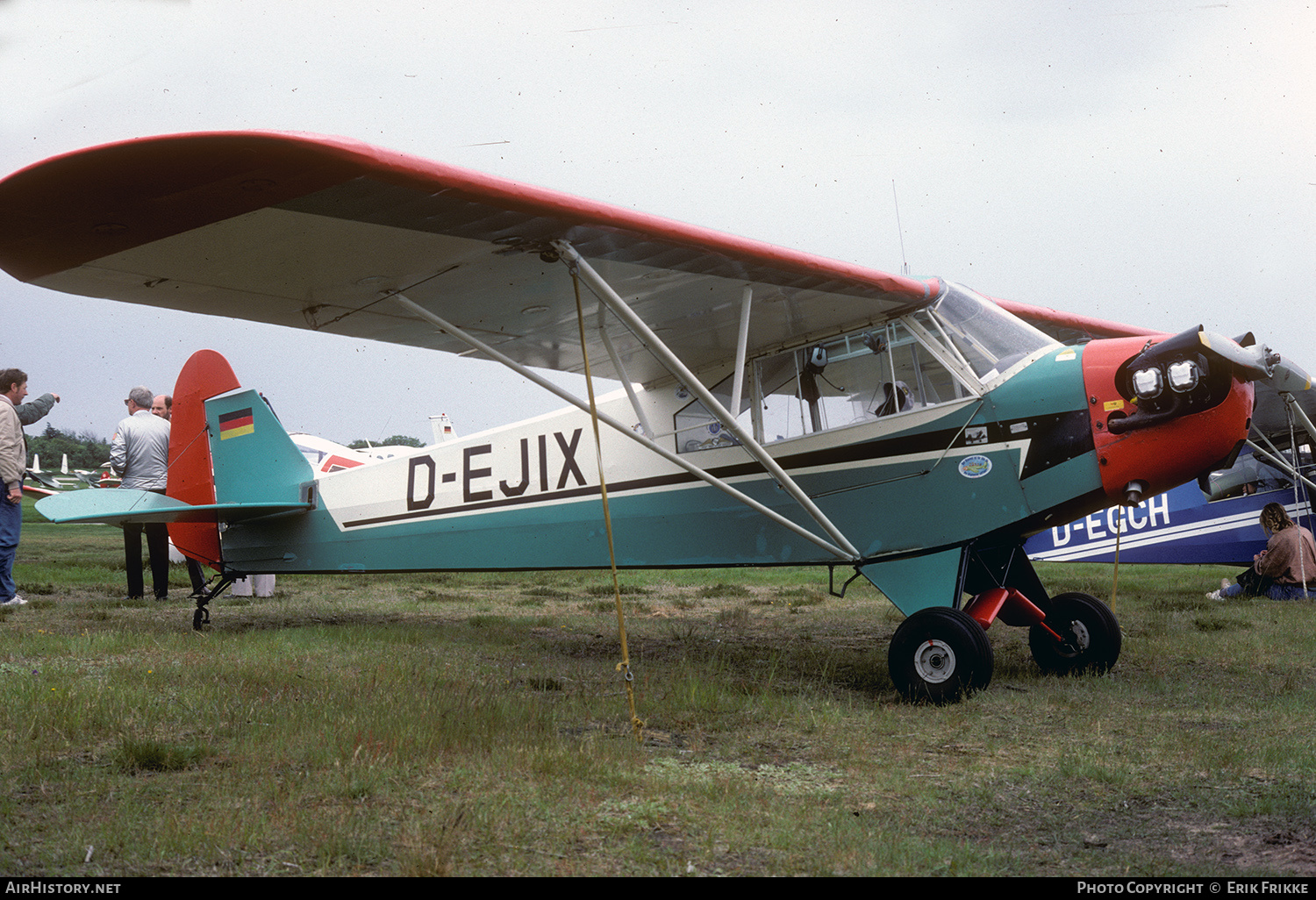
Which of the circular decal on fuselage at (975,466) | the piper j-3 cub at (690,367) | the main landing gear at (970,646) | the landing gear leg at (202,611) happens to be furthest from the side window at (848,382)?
the landing gear leg at (202,611)

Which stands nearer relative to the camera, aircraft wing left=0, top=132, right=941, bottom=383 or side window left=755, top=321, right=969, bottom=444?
aircraft wing left=0, top=132, right=941, bottom=383

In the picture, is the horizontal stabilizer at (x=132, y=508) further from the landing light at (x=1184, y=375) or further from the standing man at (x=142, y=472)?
the landing light at (x=1184, y=375)

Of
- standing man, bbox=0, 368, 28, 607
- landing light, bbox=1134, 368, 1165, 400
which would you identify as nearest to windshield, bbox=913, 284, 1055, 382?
landing light, bbox=1134, 368, 1165, 400

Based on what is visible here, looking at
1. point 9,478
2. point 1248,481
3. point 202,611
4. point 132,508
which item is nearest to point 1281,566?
point 1248,481

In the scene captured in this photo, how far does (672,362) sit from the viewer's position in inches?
184

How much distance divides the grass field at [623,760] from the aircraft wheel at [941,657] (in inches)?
4.5

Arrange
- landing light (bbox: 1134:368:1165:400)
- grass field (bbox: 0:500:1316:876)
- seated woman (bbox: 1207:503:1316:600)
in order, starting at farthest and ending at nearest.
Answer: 1. seated woman (bbox: 1207:503:1316:600)
2. landing light (bbox: 1134:368:1165:400)
3. grass field (bbox: 0:500:1316:876)

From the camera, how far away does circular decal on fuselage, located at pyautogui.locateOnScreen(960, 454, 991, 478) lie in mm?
5117

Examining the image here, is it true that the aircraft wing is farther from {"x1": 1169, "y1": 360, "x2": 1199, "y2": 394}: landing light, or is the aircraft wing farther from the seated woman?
the seated woman

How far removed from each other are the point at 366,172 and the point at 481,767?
2424 mm

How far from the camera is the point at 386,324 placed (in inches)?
223

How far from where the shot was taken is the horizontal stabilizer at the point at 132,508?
6.44 meters

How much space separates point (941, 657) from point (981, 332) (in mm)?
2041

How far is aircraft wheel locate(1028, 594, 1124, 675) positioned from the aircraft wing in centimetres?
218
